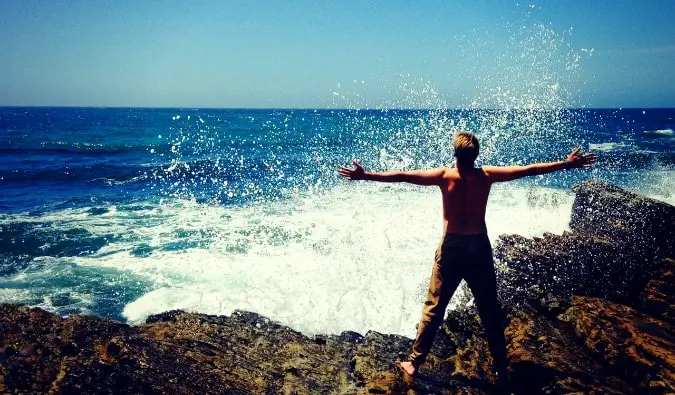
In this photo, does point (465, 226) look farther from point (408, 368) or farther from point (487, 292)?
point (408, 368)

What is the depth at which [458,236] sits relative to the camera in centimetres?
348

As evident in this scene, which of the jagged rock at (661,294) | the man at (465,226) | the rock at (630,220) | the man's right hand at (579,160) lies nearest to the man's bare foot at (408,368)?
the man at (465,226)

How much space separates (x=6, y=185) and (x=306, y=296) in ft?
63.0

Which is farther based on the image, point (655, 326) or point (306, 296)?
point (306, 296)

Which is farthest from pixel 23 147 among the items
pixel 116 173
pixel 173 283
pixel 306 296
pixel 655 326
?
pixel 655 326

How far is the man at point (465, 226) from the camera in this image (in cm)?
342

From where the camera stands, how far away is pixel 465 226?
137 inches

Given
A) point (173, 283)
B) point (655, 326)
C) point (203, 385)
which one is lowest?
point (173, 283)

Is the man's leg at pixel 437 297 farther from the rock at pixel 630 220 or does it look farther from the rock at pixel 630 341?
the rock at pixel 630 220

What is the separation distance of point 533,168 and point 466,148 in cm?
58

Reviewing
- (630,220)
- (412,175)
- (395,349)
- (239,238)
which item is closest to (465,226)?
(412,175)

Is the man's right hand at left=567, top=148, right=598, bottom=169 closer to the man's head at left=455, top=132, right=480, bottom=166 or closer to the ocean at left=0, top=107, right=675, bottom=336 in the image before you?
the man's head at left=455, top=132, right=480, bottom=166

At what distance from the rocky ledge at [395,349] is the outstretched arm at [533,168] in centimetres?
173

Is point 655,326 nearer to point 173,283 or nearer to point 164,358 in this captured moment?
point 164,358
